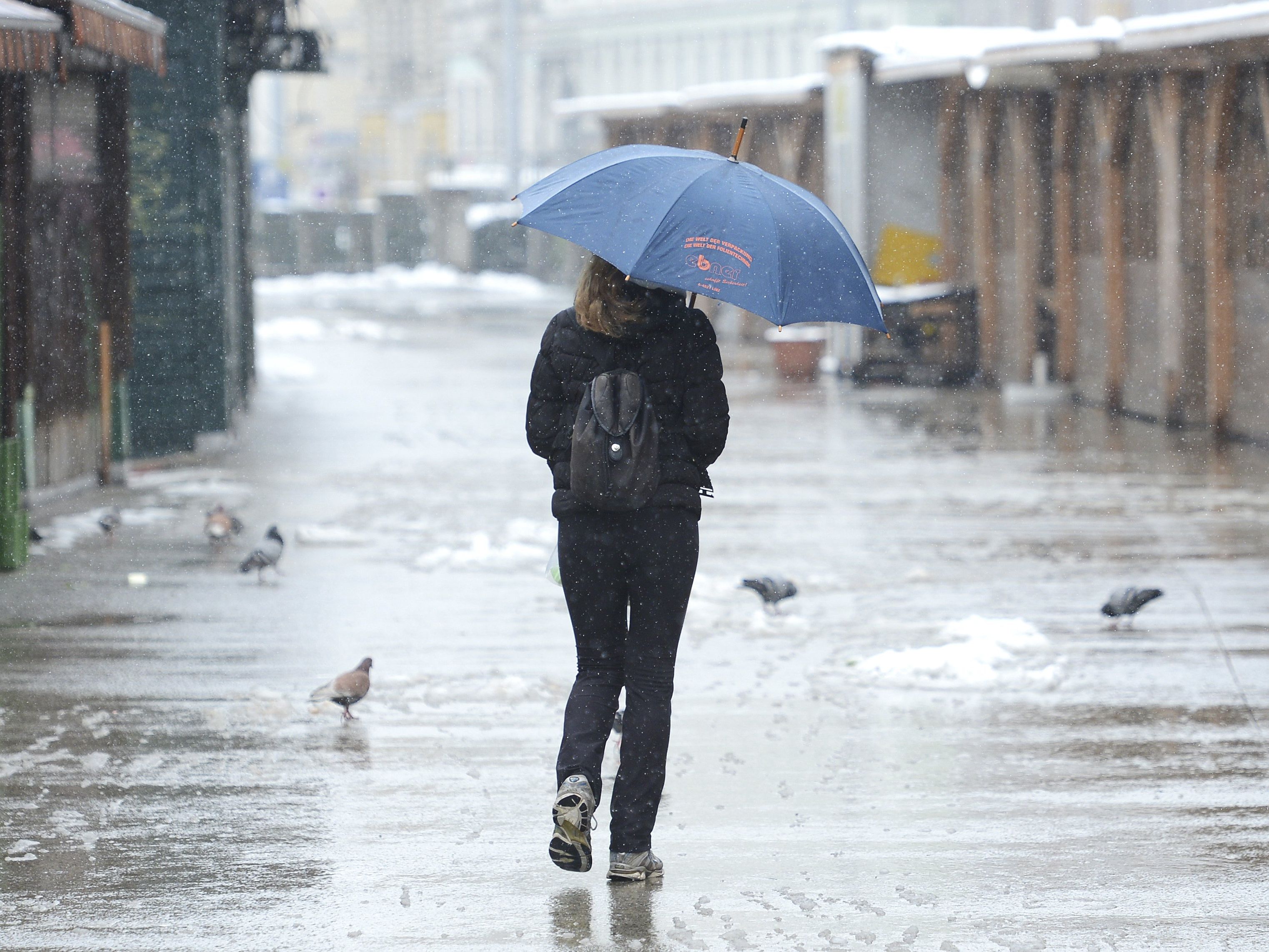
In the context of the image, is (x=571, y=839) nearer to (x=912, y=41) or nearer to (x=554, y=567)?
(x=554, y=567)

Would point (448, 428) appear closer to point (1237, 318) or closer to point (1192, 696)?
point (1237, 318)

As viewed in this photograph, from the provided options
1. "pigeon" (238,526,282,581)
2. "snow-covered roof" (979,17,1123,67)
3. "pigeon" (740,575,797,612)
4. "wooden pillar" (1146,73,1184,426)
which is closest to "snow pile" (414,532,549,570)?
"pigeon" (238,526,282,581)

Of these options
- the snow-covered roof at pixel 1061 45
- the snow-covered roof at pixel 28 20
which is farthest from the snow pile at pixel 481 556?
the snow-covered roof at pixel 1061 45

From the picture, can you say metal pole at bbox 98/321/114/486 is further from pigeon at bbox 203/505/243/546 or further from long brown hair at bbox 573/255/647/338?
long brown hair at bbox 573/255/647/338

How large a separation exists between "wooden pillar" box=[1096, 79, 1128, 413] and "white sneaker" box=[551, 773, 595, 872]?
49.7ft

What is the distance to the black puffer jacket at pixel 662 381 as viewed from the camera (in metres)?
5.16

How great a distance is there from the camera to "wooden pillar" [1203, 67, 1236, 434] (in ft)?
54.2

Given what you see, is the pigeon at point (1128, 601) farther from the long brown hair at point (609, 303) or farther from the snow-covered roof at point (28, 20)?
the snow-covered roof at point (28, 20)

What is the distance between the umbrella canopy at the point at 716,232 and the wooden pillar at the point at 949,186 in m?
18.8

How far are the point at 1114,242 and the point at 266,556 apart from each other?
1183cm

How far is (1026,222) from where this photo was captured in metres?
22.0

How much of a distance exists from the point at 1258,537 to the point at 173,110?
8.93 m

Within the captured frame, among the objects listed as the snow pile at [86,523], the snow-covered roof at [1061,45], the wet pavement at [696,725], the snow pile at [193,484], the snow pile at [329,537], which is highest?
the snow-covered roof at [1061,45]

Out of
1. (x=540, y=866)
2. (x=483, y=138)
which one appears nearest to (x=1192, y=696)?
(x=540, y=866)
